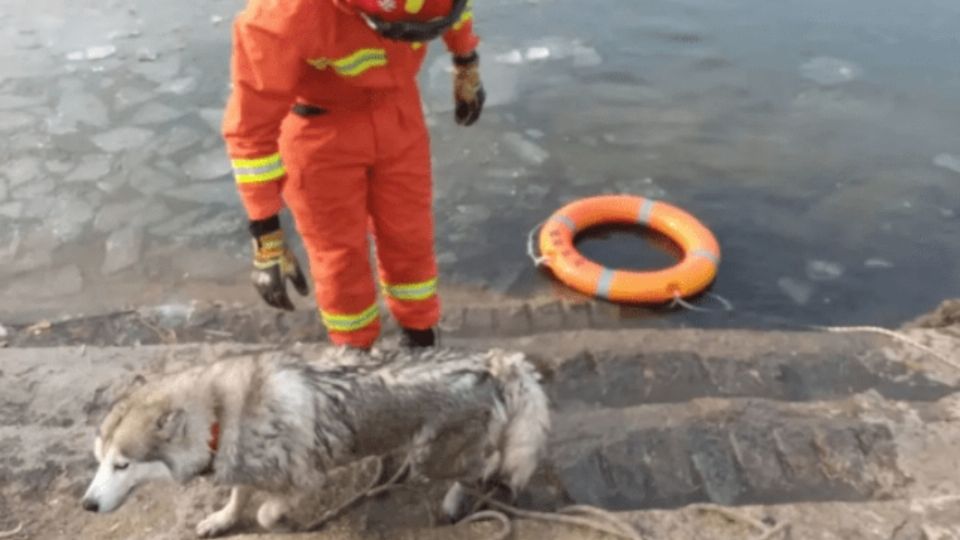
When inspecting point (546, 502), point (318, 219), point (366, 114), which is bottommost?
point (546, 502)

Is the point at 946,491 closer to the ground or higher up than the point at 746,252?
higher up

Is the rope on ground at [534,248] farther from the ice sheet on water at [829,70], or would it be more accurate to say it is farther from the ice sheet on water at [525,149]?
the ice sheet on water at [829,70]

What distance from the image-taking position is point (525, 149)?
24.0ft

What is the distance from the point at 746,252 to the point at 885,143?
6.53ft

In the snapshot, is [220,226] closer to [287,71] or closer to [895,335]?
[287,71]

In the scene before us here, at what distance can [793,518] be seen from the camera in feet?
10.9

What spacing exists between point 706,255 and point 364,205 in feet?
9.37

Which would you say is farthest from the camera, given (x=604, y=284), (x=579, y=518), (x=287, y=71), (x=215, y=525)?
(x=604, y=284)

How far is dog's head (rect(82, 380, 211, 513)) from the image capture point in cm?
292

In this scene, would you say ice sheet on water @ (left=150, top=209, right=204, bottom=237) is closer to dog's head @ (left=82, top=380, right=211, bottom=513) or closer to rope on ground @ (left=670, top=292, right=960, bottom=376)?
rope on ground @ (left=670, top=292, right=960, bottom=376)

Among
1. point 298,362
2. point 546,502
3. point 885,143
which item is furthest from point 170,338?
point 885,143

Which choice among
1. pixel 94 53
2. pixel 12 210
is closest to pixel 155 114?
pixel 94 53

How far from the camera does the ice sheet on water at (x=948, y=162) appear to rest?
7.10m

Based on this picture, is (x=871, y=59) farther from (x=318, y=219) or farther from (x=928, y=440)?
(x=318, y=219)
